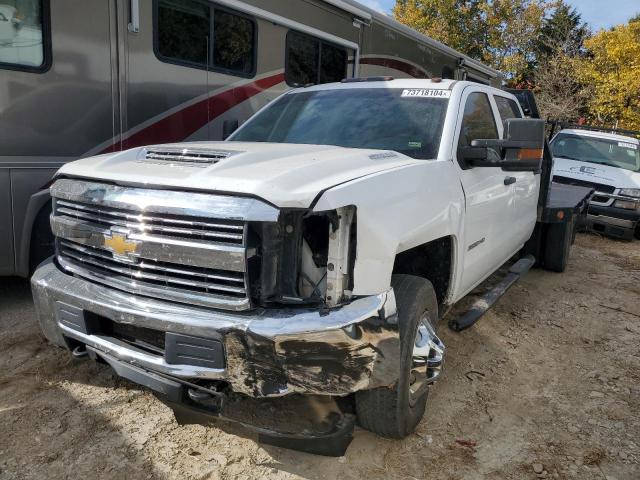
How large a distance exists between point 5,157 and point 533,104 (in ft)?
18.2

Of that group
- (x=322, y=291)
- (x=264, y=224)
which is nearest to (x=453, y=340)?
(x=322, y=291)

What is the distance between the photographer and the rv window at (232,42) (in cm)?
554

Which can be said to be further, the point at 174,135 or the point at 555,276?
the point at 555,276

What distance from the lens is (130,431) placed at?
290cm

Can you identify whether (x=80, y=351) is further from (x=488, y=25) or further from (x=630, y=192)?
(x=488, y=25)

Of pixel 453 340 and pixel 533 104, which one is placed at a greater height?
pixel 533 104

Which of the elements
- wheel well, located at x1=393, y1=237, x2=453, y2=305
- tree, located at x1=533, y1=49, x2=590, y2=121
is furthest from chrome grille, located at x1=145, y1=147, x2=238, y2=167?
tree, located at x1=533, y1=49, x2=590, y2=121

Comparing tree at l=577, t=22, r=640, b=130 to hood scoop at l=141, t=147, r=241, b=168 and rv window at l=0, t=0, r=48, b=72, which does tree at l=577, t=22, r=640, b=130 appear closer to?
rv window at l=0, t=0, r=48, b=72

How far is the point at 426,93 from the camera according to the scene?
3.84 m

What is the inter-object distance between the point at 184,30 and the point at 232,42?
655 millimetres

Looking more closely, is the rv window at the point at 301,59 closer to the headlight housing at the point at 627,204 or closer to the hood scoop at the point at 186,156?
the hood scoop at the point at 186,156

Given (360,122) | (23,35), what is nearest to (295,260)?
(360,122)

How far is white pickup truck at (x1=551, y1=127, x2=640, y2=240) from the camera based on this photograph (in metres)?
9.17

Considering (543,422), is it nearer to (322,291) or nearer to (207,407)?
(322,291)
